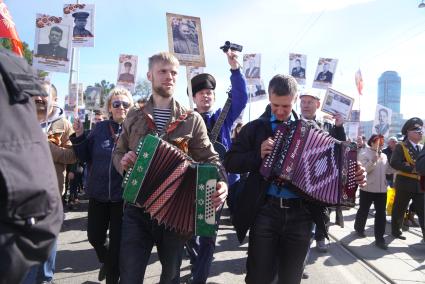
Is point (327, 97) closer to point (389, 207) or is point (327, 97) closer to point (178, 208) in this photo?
point (389, 207)

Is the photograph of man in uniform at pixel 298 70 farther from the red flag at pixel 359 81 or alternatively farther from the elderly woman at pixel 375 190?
the elderly woman at pixel 375 190

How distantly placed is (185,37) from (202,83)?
571 millimetres

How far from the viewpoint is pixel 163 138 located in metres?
2.99

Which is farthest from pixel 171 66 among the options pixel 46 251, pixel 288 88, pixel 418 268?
pixel 418 268

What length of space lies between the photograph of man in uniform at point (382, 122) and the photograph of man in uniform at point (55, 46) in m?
9.78

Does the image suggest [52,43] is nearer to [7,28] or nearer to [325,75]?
[7,28]

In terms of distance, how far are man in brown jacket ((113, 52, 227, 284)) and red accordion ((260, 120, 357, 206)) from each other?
0.43m

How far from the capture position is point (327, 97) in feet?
27.0

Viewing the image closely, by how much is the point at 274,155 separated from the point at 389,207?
7311 mm

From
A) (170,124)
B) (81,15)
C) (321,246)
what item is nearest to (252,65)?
(81,15)

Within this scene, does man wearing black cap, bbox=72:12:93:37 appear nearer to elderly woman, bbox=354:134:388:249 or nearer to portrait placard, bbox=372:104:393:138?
elderly woman, bbox=354:134:388:249

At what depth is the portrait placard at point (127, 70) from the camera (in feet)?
43.9

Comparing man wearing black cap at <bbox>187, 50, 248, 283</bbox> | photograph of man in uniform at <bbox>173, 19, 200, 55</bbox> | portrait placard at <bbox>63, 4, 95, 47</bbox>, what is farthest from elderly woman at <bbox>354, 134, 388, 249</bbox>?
portrait placard at <bbox>63, 4, 95, 47</bbox>

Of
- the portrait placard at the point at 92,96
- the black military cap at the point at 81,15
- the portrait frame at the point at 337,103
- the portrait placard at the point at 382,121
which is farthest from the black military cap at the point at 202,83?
the portrait placard at the point at 382,121
